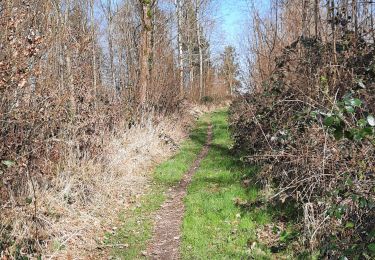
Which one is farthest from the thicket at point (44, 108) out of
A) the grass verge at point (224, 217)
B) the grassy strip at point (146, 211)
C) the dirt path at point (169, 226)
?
the grass verge at point (224, 217)

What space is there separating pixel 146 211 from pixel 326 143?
3.71 meters

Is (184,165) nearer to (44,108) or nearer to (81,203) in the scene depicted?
(81,203)

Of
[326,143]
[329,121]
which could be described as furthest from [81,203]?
[329,121]

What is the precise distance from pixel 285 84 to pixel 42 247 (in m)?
5.69

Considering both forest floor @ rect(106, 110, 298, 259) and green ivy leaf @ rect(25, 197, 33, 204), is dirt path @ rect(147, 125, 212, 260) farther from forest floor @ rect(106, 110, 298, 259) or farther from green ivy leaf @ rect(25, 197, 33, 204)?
green ivy leaf @ rect(25, 197, 33, 204)

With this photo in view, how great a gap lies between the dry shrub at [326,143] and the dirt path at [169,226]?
175 cm

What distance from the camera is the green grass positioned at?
5.59 metres

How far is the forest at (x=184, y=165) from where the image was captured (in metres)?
4.98

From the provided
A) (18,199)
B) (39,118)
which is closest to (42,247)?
(18,199)

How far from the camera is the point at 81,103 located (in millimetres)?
8359

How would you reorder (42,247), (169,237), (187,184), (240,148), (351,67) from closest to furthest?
(42,247), (169,237), (351,67), (187,184), (240,148)

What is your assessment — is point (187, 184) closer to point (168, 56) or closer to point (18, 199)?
point (18, 199)

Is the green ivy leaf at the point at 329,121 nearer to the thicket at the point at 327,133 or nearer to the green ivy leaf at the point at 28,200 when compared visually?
the thicket at the point at 327,133

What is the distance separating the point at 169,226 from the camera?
6.77 metres
